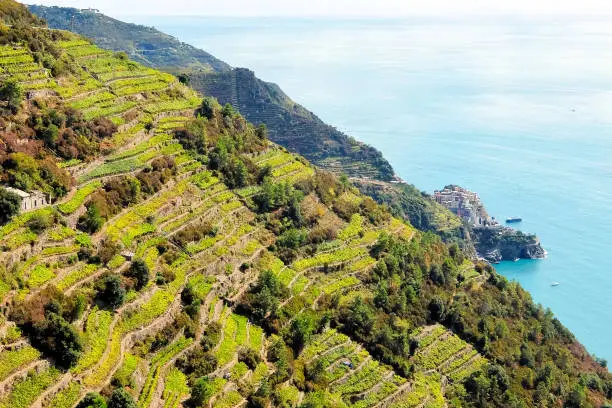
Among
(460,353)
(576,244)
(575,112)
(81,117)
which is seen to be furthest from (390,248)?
(575,112)

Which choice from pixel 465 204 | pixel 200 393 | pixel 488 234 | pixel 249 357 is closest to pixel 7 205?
pixel 200 393

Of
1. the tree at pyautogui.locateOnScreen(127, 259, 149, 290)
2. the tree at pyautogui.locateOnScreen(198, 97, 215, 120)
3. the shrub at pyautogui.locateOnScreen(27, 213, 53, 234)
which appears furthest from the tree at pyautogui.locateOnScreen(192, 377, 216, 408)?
the tree at pyautogui.locateOnScreen(198, 97, 215, 120)

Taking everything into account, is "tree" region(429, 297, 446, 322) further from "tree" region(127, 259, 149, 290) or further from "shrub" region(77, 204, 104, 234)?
"shrub" region(77, 204, 104, 234)

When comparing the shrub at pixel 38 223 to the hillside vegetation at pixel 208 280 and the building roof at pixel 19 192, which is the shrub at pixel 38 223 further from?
the building roof at pixel 19 192

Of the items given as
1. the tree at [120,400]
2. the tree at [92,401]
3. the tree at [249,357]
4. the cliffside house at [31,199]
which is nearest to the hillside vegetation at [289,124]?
the tree at [249,357]

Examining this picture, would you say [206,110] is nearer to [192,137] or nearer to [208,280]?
[192,137]

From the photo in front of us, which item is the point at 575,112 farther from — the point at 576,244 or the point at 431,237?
the point at 431,237
